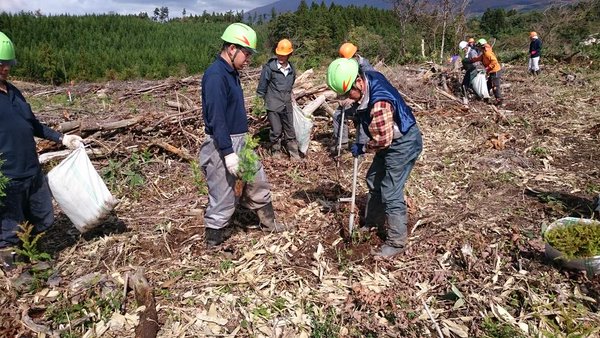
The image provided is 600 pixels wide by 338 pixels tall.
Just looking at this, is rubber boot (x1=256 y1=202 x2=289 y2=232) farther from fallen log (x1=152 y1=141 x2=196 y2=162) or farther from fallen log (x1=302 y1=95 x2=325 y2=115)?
fallen log (x1=302 y1=95 x2=325 y2=115)

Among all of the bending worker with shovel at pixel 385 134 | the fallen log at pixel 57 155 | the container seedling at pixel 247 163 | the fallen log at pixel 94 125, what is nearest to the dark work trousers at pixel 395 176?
the bending worker with shovel at pixel 385 134

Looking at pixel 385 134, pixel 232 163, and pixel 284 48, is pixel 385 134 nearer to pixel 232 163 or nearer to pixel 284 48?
pixel 232 163

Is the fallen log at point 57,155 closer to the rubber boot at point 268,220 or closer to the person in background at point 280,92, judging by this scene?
the person in background at point 280,92

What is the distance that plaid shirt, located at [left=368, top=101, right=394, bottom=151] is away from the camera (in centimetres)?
322

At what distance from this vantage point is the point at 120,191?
5.12 m

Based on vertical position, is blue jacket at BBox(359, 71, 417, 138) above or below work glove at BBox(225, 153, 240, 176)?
above

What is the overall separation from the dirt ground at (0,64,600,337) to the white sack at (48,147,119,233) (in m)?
0.45

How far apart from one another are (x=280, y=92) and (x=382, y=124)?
3.16 m

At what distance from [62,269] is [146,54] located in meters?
26.4

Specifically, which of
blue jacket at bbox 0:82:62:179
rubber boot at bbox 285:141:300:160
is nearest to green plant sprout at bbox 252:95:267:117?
rubber boot at bbox 285:141:300:160

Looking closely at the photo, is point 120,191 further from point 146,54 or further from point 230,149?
point 146,54

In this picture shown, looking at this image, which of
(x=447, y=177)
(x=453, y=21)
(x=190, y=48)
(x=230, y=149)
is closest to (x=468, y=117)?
(x=447, y=177)

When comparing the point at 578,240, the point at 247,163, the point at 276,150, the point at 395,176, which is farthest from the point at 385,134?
the point at 276,150

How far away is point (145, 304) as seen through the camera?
3.11 meters
